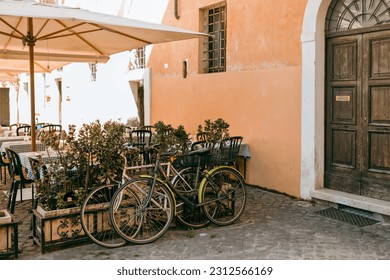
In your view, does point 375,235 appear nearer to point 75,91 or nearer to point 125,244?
point 125,244

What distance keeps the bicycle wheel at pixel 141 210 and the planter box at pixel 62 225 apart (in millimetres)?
196

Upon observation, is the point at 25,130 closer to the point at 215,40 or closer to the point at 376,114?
the point at 215,40

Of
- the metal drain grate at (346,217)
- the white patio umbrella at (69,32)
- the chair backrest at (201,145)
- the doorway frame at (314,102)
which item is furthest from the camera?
the doorway frame at (314,102)

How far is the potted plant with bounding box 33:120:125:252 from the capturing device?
4938 millimetres

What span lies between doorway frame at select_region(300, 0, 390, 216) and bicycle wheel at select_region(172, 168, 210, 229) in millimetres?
2043

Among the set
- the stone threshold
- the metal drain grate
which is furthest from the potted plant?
the stone threshold

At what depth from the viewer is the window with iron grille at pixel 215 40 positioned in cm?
919

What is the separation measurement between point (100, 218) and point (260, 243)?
1.76 meters

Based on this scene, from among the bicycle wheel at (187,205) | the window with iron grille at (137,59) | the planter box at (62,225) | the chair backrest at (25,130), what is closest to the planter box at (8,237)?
the planter box at (62,225)

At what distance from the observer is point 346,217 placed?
6.12 meters

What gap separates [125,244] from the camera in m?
4.99

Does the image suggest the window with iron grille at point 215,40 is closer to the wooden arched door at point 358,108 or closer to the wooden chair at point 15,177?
the wooden arched door at point 358,108

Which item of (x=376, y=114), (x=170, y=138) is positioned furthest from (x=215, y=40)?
(x=170, y=138)
